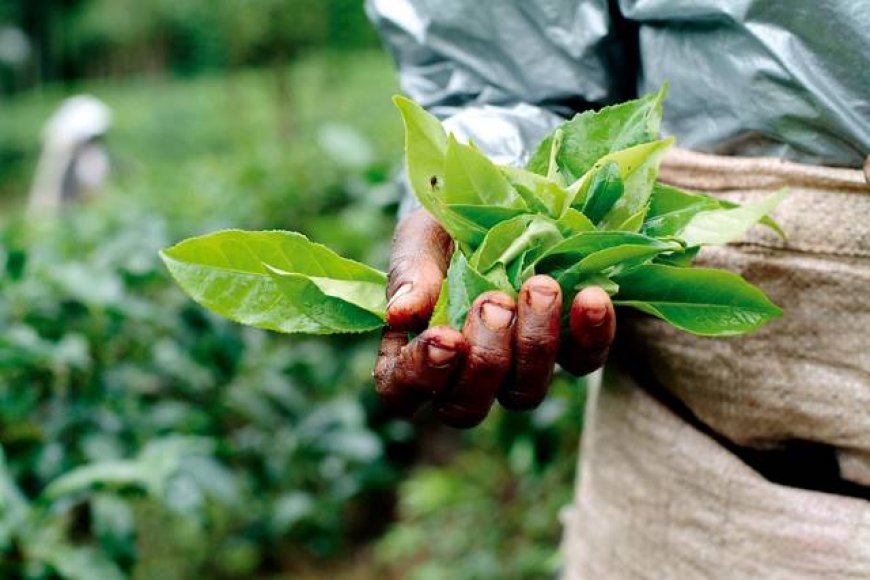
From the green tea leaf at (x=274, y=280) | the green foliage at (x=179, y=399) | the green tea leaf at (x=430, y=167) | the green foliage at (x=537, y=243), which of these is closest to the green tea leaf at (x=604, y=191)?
the green foliage at (x=537, y=243)

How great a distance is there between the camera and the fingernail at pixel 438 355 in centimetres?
92

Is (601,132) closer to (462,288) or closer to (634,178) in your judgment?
(634,178)

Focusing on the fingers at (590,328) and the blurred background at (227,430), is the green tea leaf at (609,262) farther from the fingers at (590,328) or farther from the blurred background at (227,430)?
the blurred background at (227,430)

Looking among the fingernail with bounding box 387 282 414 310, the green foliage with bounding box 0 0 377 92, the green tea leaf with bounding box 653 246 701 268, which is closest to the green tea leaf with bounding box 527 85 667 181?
the green tea leaf with bounding box 653 246 701 268

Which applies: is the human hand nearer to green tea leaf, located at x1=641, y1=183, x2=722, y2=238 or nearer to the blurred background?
green tea leaf, located at x1=641, y1=183, x2=722, y2=238

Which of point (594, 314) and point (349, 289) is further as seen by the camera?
point (349, 289)

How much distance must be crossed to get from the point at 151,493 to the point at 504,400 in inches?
41.1

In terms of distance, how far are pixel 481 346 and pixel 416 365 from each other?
6 centimetres

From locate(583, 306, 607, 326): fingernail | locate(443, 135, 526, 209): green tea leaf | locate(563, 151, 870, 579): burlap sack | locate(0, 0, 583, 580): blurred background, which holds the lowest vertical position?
locate(0, 0, 583, 580): blurred background

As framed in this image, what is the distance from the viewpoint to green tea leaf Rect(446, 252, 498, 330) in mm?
952

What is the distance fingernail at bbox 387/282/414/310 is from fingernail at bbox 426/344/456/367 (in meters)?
0.07

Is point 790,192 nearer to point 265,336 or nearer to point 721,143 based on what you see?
point 721,143

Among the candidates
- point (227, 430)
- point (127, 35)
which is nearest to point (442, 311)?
Result: point (227, 430)

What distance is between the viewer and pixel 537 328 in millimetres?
921
